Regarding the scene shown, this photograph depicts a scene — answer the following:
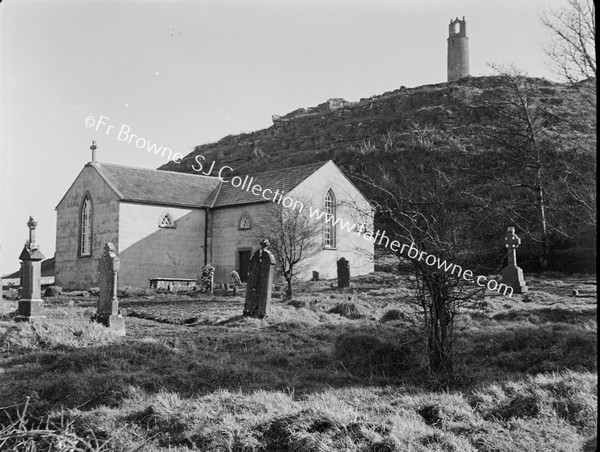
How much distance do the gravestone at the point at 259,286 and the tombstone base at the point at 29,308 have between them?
18.2 feet

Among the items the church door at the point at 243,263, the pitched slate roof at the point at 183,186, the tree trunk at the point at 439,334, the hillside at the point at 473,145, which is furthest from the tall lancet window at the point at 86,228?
the tree trunk at the point at 439,334

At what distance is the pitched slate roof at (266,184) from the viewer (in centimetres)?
3300

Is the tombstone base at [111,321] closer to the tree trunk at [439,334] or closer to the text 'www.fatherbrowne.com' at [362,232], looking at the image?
the text 'www.fatherbrowne.com' at [362,232]

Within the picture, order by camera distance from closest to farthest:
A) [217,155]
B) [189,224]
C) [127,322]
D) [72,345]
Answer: [72,345] < [127,322] < [189,224] < [217,155]

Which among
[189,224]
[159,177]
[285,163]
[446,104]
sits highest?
[446,104]

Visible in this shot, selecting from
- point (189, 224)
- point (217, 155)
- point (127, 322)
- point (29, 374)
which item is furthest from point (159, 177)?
point (217, 155)

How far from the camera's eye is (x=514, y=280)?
70.4ft

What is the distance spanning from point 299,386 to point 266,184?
87.2 ft

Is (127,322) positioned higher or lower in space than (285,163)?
lower

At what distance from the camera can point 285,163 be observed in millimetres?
61281

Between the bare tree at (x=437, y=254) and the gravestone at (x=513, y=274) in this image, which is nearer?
the bare tree at (x=437, y=254)

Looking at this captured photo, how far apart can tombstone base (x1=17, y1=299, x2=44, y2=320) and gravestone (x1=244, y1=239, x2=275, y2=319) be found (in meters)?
5.56

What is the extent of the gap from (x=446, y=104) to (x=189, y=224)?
40.8 metres

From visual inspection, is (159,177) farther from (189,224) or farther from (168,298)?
(168,298)
